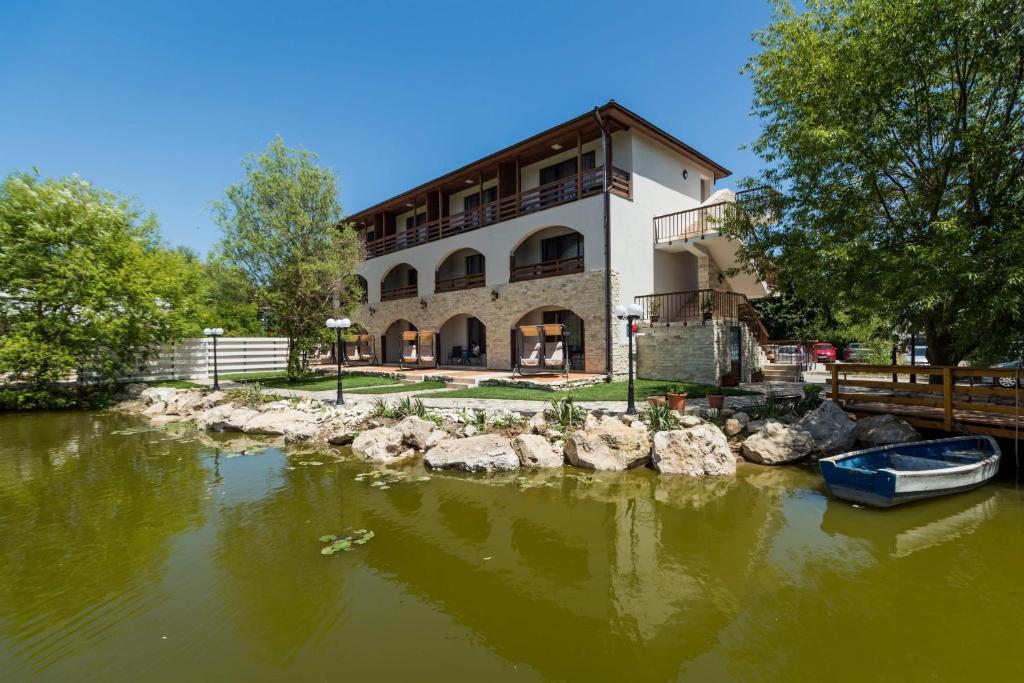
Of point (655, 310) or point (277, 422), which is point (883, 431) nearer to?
point (655, 310)

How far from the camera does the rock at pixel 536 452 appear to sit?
23.6 feet

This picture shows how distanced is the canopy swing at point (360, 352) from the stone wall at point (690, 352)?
13.6 meters

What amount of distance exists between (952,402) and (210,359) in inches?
913

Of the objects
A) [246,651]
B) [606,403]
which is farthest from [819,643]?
[606,403]

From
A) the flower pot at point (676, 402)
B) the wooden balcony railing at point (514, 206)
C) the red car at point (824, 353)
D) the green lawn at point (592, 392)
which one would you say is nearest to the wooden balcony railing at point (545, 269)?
the wooden balcony railing at point (514, 206)

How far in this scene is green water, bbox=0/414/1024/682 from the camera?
2836 mm

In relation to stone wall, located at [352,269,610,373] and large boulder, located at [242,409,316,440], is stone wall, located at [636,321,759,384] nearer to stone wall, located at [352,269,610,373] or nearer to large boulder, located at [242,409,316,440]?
stone wall, located at [352,269,610,373]

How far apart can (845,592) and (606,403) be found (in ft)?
21.7

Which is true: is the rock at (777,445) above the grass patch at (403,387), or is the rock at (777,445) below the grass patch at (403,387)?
below

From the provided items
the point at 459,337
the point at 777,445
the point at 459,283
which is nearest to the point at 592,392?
the point at 777,445

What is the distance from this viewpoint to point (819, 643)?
2984mm

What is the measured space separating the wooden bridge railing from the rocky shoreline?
62cm

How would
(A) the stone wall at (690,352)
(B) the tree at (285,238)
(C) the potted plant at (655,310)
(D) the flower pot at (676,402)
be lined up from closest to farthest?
(D) the flower pot at (676,402)
(A) the stone wall at (690,352)
(C) the potted plant at (655,310)
(B) the tree at (285,238)

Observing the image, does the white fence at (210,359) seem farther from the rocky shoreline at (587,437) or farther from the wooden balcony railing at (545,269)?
the wooden balcony railing at (545,269)
